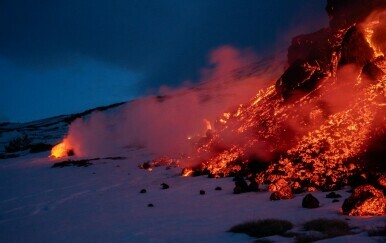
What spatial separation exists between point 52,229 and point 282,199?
551cm

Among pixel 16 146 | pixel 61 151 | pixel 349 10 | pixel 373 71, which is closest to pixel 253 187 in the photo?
pixel 373 71

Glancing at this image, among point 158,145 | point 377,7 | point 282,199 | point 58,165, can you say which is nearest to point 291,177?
point 282,199

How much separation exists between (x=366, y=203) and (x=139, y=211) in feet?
18.3

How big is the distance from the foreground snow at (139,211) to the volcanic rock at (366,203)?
9.9 inches

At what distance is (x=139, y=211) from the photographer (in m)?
10.1

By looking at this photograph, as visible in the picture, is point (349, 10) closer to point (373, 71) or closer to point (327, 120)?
point (373, 71)

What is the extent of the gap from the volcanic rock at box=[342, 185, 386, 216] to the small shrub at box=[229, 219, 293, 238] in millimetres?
1200

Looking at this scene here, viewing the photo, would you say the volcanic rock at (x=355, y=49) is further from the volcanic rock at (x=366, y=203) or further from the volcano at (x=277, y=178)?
the volcanic rock at (x=366, y=203)

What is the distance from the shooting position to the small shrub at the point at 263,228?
639 cm

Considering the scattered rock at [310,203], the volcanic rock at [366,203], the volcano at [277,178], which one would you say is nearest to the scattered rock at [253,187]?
the volcano at [277,178]

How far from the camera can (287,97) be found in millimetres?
14117

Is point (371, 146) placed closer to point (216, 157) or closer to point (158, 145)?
point (216, 157)

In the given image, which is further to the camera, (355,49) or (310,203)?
(355,49)

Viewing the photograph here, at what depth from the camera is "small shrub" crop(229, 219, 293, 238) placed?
251 inches
